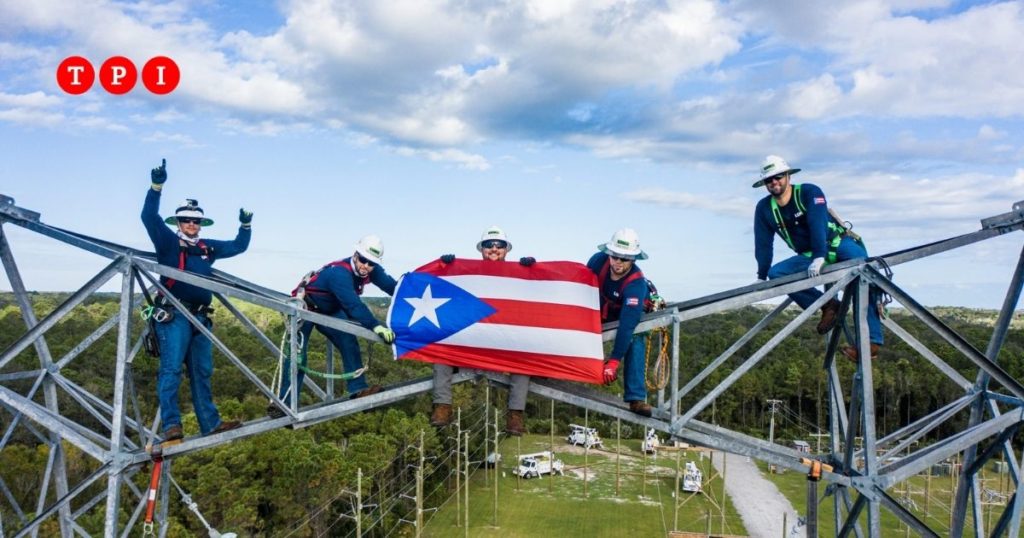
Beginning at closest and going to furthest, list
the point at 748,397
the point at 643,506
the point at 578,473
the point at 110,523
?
1. the point at 110,523
2. the point at 643,506
3. the point at 578,473
4. the point at 748,397

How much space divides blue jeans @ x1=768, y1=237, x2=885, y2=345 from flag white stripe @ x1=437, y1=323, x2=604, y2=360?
3385 mm

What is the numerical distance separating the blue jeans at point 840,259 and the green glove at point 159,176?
9.52 meters

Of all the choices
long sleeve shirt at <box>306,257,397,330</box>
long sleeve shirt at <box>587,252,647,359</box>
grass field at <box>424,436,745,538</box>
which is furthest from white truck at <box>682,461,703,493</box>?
long sleeve shirt at <box>306,257,397,330</box>

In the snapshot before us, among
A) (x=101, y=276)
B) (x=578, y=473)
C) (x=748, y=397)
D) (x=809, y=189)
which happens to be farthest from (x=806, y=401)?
(x=101, y=276)

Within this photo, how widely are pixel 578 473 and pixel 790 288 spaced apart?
47.3 meters

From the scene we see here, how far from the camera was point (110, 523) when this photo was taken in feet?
35.4

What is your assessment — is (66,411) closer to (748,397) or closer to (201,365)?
(201,365)

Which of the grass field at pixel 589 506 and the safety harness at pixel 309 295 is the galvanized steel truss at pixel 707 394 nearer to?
the safety harness at pixel 309 295

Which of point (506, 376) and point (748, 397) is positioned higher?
point (506, 376)

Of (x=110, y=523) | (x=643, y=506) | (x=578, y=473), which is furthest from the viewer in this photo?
(x=578, y=473)

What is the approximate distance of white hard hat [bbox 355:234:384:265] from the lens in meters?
12.4

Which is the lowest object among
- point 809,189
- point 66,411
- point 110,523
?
point 66,411

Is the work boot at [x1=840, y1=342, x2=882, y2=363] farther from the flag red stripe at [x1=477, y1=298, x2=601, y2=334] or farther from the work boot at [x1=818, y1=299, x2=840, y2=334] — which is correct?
the flag red stripe at [x1=477, y1=298, x2=601, y2=334]

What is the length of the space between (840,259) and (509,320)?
5.41m
